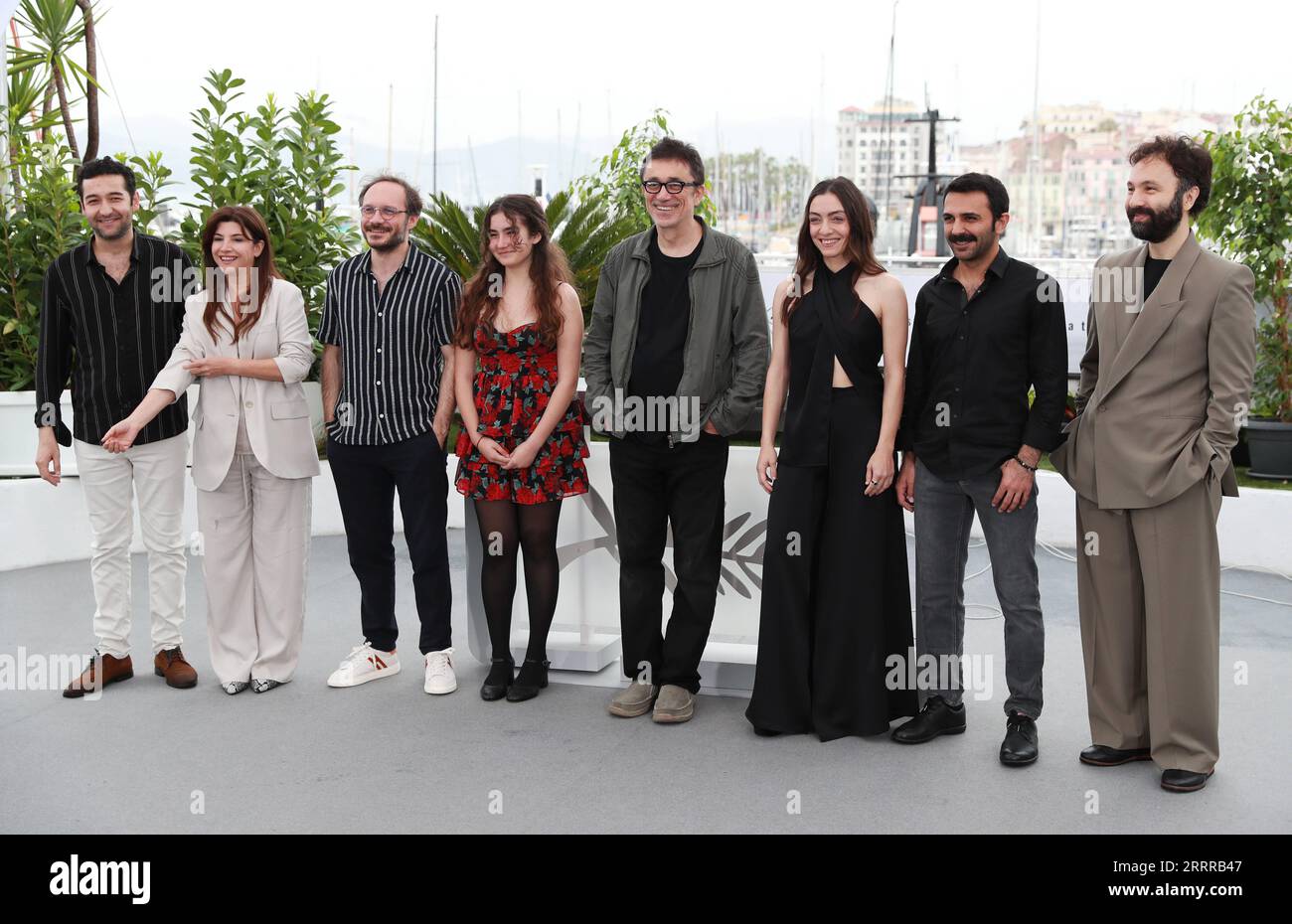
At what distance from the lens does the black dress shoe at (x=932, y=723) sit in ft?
12.4

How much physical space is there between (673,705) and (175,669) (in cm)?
188

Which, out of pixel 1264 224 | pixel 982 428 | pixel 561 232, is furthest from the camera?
pixel 561 232

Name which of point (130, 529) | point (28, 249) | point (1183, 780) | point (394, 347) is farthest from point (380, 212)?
point (28, 249)

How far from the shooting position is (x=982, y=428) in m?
3.50

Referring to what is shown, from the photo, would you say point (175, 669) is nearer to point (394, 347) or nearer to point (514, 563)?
point (514, 563)

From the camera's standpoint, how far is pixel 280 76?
7539mm

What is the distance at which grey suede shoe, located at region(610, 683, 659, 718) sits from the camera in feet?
13.3

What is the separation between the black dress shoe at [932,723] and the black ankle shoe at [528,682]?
128 cm

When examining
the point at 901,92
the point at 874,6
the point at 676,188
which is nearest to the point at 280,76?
the point at 676,188

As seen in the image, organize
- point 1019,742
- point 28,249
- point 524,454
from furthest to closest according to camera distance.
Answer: point 28,249 → point 524,454 → point 1019,742

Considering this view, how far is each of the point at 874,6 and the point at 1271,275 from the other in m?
13.9

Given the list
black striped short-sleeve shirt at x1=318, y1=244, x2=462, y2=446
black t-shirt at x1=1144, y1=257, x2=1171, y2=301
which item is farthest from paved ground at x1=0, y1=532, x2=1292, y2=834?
black t-shirt at x1=1144, y1=257, x2=1171, y2=301

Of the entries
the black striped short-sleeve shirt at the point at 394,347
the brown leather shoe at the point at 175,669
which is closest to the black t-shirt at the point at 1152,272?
the black striped short-sleeve shirt at the point at 394,347

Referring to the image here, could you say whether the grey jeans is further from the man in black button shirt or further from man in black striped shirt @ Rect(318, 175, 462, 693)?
man in black striped shirt @ Rect(318, 175, 462, 693)
